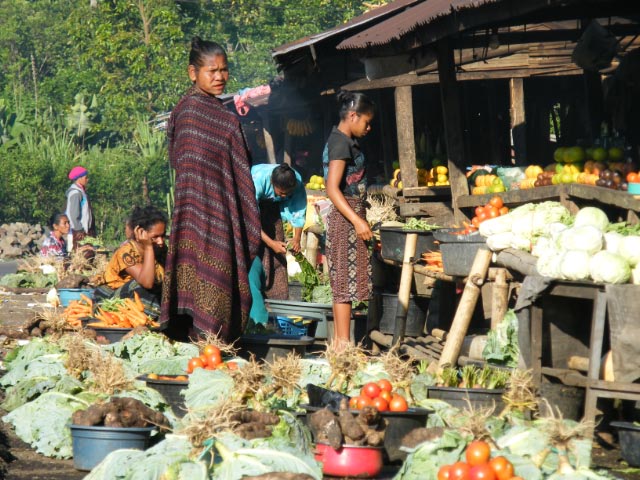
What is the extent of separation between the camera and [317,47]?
1351cm

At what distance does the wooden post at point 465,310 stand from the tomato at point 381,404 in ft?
6.81

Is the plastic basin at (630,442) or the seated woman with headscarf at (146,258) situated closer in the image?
the plastic basin at (630,442)

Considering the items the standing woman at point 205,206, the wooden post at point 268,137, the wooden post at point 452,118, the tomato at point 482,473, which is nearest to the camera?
the tomato at point 482,473

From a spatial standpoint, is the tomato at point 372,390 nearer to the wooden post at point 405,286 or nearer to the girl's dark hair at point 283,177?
the wooden post at point 405,286

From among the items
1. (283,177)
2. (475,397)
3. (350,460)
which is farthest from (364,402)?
(283,177)

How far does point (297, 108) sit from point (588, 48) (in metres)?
10.9

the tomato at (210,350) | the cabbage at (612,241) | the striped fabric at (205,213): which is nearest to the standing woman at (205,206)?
the striped fabric at (205,213)

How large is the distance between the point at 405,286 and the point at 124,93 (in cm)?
2350

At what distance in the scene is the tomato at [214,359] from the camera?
22.0 ft

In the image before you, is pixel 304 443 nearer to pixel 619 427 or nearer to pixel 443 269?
pixel 619 427

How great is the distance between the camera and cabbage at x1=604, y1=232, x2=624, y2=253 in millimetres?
6777

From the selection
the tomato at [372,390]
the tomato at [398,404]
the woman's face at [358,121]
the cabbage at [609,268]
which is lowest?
the tomato at [398,404]

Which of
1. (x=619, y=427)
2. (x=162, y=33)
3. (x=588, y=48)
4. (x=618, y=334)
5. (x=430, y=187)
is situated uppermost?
(x=162, y=33)

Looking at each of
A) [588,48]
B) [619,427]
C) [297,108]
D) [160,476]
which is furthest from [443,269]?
[297,108]
